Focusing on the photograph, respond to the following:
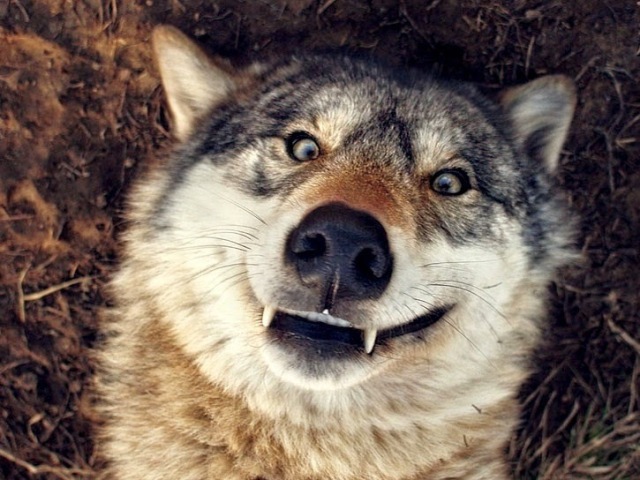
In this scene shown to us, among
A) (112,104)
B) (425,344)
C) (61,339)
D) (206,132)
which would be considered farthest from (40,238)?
(425,344)

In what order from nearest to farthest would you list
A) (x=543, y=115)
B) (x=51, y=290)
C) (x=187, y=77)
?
(x=187, y=77) → (x=543, y=115) → (x=51, y=290)

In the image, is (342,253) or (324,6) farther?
(324,6)

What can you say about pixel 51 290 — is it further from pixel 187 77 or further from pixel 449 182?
pixel 449 182

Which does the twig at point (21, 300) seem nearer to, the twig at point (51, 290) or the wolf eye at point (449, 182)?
the twig at point (51, 290)

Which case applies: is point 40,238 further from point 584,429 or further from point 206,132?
point 584,429

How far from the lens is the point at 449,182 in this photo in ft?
10.2

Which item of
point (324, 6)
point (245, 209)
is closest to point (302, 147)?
point (245, 209)

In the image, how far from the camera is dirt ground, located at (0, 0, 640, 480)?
14.1ft

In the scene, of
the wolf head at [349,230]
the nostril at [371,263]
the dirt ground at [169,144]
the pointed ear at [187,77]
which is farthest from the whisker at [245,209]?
the dirt ground at [169,144]

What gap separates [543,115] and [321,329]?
6.30 ft

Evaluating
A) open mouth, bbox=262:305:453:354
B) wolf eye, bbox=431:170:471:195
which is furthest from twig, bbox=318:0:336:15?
open mouth, bbox=262:305:453:354

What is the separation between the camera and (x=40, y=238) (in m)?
4.34

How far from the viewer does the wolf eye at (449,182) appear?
3086mm

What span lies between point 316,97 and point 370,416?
5.05 feet
